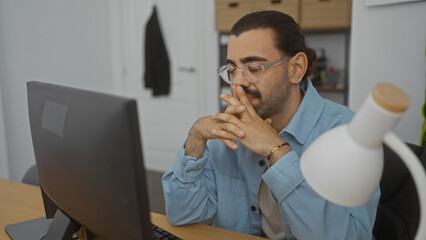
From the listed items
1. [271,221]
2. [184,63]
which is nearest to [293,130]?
[271,221]

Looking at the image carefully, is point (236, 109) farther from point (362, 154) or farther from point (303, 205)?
point (362, 154)

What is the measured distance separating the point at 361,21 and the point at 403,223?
1079 millimetres

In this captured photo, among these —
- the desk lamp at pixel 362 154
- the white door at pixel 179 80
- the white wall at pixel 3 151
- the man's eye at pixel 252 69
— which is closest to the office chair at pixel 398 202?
the man's eye at pixel 252 69

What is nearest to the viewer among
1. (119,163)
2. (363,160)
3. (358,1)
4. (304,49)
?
(363,160)

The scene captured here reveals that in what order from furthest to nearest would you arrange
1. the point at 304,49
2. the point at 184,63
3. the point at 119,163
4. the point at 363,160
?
the point at 184,63, the point at 304,49, the point at 119,163, the point at 363,160

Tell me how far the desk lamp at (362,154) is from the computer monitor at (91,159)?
29 cm

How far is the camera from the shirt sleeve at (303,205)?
97cm

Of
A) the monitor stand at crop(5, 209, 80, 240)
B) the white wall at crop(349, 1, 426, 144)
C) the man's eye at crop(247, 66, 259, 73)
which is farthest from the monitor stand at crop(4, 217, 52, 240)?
the white wall at crop(349, 1, 426, 144)

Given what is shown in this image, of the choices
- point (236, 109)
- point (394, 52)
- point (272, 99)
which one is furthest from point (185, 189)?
point (394, 52)

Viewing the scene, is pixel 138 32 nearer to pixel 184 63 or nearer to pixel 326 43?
pixel 184 63

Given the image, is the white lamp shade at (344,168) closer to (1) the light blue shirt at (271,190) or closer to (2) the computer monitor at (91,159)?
(2) the computer monitor at (91,159)

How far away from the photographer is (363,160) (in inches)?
21.3

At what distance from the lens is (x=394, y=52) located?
179 centimetres

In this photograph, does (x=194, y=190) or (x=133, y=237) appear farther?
(x=194, y=190)
